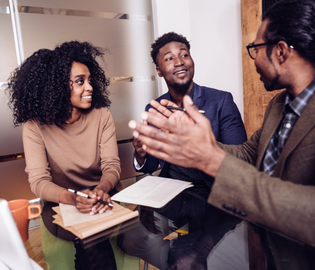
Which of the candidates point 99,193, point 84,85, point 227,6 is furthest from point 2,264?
point 227,6

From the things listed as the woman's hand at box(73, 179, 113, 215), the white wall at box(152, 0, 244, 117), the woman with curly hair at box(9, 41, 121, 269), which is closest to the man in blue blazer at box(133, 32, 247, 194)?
the woman with curly hair at box(9, 41, 121, 269)

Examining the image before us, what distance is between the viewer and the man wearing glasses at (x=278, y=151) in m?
0.68

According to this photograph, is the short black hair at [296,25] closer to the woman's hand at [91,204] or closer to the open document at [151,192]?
the open document at [151,192]

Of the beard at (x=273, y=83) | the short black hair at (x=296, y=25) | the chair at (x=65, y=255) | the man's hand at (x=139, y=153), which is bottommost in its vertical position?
the chair at (x=65, y=255)

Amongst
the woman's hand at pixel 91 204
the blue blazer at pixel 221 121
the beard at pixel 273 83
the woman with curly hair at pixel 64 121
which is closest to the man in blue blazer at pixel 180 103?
the blue blazer at pixel 221 121

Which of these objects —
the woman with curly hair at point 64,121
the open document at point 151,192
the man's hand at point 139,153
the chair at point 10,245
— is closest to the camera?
the chair at point 10,245

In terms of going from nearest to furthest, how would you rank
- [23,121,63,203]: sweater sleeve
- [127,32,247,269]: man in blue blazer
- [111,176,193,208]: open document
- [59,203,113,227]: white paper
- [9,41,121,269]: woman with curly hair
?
[127,32,247,269]: man in blue blazer → [59,203,113,227]: white paper → [111,176,193,208]: open document → [23,121,63,203]: sweater sleeve → [9,41,121,269]: woman with curly hair

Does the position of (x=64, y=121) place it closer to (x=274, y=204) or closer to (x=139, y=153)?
(x=139, y=153)

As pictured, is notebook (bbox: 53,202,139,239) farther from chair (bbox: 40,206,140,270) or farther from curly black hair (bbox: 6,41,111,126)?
curly black hair (bbox: 6,41,111,126)

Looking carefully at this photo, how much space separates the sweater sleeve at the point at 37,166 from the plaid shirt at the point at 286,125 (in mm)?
1006

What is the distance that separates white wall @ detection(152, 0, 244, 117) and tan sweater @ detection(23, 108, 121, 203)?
58.3 inches

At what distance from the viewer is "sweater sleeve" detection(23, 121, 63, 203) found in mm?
1258

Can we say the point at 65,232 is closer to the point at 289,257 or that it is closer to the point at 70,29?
the point at 289,257

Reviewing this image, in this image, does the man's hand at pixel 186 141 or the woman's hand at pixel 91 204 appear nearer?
the man's hand at pixel 186 141
